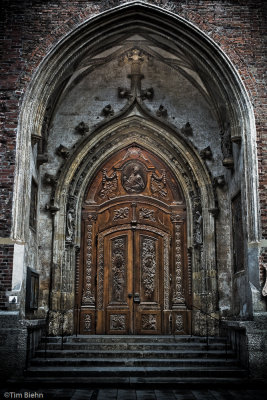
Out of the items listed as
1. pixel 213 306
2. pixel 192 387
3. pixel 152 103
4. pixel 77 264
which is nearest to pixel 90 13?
pixel 152 103

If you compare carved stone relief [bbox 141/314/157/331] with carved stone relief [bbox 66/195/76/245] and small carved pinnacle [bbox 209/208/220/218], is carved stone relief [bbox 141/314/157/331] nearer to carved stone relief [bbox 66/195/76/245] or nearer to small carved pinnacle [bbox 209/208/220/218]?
carved stone relief [bbox 66/195/76/245]

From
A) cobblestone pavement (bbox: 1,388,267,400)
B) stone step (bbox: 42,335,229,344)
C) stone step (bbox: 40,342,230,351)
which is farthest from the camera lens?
stone step (bbox: 42,335,229,344)

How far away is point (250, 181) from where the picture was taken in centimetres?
830

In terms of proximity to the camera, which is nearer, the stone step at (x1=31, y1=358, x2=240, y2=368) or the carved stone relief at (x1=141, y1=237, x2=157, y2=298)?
the stone step at (x1=31, y1=358, x2=240, y2=368)

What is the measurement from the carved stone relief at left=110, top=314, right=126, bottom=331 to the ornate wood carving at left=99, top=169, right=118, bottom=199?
8.24 ft

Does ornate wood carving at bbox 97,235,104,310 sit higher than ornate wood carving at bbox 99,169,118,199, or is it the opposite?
ornate wood carving at bbox 99,169,118,199

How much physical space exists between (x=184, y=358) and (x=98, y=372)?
1537mm

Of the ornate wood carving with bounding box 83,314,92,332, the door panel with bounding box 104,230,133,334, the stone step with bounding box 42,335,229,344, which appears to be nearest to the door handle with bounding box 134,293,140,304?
the door panel with bounding box 104,230,133,334

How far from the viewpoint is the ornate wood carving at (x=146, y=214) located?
413 inches

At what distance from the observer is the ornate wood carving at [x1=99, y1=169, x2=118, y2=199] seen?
10.7m

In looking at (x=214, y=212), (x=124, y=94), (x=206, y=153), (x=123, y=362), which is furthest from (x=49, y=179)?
(x=123, y=362)

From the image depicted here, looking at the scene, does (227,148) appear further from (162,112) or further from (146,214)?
(146,214)

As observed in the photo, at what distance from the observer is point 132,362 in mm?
7664

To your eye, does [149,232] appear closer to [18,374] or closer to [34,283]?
[34,283]
